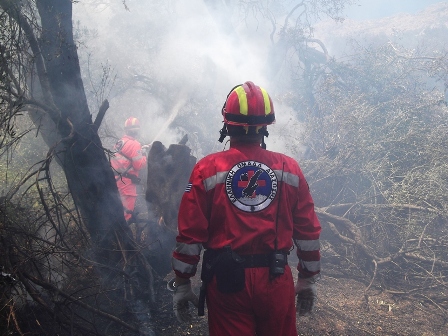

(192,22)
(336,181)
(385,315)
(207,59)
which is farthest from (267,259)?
(192,22)

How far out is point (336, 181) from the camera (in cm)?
731

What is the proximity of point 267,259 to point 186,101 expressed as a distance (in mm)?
9799

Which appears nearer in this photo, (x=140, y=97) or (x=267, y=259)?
(x=267, y=259)

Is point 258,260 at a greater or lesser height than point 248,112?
lesser

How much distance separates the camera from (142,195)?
7.35 metres

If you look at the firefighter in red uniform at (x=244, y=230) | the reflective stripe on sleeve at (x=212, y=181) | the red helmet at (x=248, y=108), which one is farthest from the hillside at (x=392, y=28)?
the reflective stripe on sleeve at (x=212, y=181)

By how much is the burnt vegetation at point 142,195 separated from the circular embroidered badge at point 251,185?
5.21 ft

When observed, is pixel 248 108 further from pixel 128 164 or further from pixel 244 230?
pixel 128 164

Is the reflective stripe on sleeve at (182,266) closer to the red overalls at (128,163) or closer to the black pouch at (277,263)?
the black pouch at (277,263)

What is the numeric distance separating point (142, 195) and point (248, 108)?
5.51m

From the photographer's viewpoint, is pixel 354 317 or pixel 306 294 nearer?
pixel 306 294

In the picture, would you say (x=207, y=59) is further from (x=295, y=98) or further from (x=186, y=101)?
(x=295, y=98)

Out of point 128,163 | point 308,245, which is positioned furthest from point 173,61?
point 308,245

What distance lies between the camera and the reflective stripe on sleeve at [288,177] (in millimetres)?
2311
